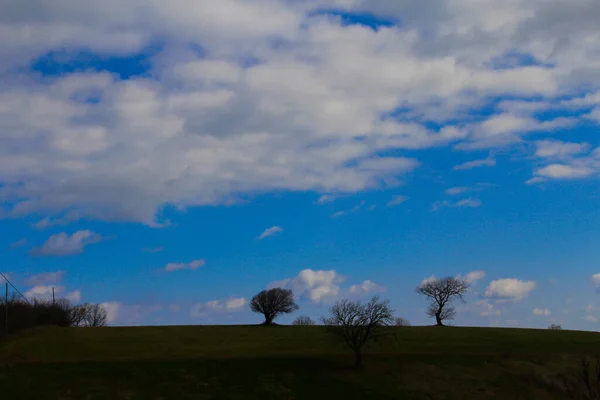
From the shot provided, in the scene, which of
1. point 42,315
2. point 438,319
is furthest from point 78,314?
point 438,319

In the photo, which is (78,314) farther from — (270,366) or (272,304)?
(270,366)

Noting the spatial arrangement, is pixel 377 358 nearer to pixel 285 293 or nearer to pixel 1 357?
pixel 1 357

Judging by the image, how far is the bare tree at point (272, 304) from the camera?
140625 millimetres

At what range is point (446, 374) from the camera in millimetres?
70625

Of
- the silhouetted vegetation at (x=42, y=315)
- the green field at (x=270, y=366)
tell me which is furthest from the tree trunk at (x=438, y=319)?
the silhouetted vegetation at (x=42, y=315)

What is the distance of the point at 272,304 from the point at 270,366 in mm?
69404

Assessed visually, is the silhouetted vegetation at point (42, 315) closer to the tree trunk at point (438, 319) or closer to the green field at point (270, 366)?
the green field at point (270, 366)

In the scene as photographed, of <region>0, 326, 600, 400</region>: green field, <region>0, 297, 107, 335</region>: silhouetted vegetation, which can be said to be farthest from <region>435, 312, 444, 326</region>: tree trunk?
<region>0, 297, 107, 335</region>: silhouetted vegetation

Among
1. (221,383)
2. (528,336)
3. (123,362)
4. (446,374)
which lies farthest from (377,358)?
(528,336)

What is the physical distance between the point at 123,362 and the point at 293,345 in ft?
89.6

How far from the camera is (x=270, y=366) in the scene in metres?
71.7

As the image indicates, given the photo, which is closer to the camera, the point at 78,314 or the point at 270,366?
the point at 270,366

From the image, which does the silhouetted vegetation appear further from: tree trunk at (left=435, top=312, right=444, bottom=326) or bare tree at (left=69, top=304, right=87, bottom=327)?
tree trunk at (left=435, top=312, right=444, bottom=326)

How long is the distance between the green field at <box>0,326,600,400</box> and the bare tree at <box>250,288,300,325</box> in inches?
1531
